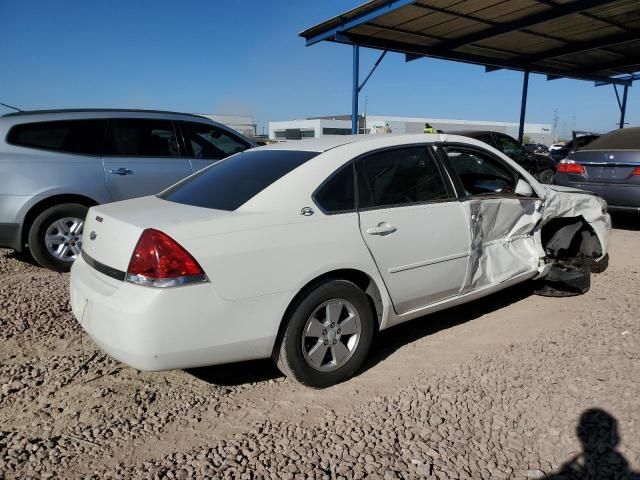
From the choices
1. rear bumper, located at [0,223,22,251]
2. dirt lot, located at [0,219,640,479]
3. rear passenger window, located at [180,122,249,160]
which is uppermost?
rear passenger window, located at [180,122,249,160]

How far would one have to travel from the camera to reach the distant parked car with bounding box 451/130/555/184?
12.0 m

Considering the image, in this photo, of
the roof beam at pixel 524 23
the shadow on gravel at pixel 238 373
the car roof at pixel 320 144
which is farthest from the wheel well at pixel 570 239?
the roof beam at pixel 524 23

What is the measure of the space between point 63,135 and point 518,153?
10416 mm

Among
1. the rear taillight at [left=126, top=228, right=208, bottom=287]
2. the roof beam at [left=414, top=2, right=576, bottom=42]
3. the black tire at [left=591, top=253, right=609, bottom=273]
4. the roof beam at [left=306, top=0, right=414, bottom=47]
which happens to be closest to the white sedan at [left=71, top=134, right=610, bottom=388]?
the rear taillight at [left=126, top=228, right=208, bottom=287]

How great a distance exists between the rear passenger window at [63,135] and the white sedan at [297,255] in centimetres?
265

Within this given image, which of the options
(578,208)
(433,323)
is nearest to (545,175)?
(578,208)

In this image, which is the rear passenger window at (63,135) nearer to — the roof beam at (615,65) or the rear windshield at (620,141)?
the rear windshield at (620,141)

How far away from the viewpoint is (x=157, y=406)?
9.85 feet

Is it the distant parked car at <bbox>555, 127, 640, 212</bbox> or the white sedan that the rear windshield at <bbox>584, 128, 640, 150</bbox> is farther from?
the white sedan

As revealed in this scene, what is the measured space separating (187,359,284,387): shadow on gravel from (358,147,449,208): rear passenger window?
1282mm

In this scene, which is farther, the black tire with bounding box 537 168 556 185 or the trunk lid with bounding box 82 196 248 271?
the black tire with bounding box 537 168 556 185

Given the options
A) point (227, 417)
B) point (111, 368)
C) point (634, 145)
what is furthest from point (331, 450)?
point (634, 145)

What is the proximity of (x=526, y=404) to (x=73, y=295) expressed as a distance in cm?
283

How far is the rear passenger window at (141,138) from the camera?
609 cm
